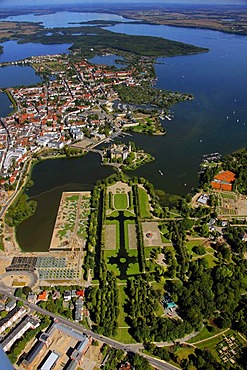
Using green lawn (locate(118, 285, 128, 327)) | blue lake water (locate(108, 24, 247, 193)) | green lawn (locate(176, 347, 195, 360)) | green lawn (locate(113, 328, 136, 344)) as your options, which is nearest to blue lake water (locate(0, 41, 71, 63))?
blue lake water (locate(108, 24, 247, 193))

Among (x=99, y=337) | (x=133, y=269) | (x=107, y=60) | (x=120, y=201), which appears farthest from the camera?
(x=107, y=60)

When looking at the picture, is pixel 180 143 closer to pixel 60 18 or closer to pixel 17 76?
pixel 17 76

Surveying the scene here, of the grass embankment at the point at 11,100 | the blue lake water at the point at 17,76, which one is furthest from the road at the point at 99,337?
the blue lake water at the point at 17,76

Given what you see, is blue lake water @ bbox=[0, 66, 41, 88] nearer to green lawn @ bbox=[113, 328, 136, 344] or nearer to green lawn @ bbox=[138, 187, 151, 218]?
green lawn @ bbox=[138, 187, 151, 218]

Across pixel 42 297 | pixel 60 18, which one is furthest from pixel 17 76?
pixel 60 18

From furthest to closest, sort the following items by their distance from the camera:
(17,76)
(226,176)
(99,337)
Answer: (17,76) → (226,176) → (99,337)

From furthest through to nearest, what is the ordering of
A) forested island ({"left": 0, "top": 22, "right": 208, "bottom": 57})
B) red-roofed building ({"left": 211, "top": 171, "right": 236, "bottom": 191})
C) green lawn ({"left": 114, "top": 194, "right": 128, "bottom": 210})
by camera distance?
forested island ({"left": 0, "top": 22, "right": 208, "bottom": 57}) < red-roofed building ({"left": 211, "top": 171, "right": 236, "bottom": 191}) < green lawn ({"left": 114, "top": 194, "right": 128, "bottom": 210})
